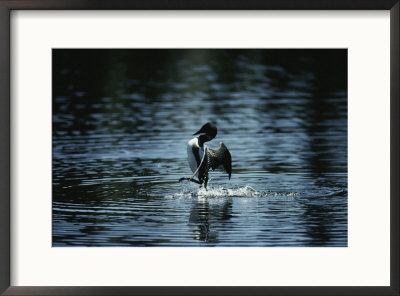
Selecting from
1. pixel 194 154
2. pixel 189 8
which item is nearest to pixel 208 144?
pixel 194 154

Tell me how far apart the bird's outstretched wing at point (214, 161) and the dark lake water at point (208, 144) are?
0.19m

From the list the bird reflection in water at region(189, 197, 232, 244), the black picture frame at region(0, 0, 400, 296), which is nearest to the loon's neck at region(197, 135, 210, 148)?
the bird reflection in water at region(189, 197, 232, 244)

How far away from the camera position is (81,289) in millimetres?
8375

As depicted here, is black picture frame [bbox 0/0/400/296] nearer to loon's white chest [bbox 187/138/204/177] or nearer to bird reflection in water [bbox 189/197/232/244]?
bird reflection in water [bbox 189/197/232/244]

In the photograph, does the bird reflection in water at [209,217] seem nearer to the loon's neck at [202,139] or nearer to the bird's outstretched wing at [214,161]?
the bird's outstretched wing at [214,161]

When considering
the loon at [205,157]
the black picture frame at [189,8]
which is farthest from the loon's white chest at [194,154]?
the black picture frame at [189,8]

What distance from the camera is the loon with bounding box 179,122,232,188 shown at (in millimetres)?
11477

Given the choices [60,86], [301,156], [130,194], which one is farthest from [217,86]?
[130,194]

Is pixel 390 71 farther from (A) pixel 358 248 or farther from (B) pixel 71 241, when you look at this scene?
(B) pixel 71 241

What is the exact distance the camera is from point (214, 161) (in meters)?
11.5

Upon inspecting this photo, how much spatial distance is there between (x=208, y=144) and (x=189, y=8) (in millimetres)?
5085

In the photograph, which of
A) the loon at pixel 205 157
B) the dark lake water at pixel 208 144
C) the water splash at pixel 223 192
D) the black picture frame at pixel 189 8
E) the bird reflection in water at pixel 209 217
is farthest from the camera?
the loon at pixel 205 157

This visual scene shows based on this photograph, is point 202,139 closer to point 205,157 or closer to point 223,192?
point 205,157

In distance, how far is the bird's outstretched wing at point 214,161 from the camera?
1148cm
